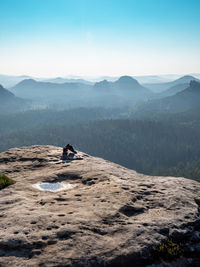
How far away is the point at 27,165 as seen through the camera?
948 inches

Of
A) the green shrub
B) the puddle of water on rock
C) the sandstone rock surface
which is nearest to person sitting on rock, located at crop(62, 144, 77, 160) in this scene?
the sandstone rock surface

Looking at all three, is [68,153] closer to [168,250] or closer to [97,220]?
[97,220]

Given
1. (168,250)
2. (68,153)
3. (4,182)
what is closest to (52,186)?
(4,182)

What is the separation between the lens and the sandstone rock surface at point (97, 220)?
10844 mm

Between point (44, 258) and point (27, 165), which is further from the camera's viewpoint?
point (27, 165)

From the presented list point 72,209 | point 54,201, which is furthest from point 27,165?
point 72,209

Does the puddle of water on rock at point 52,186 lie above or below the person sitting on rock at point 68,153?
below

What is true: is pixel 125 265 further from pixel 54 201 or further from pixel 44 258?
pixel 54 201

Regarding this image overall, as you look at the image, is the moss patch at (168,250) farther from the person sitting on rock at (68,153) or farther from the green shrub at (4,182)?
the person sitting on rock at (68,153)

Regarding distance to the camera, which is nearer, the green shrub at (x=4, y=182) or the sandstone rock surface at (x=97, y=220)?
the sandstone rock surface at (x=97, y=220)

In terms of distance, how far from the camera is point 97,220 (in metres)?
13.0

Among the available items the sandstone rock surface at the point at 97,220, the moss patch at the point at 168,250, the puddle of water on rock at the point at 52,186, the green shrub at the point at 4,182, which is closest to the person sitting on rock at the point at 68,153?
the sandstone rock surface at the point at 97,220

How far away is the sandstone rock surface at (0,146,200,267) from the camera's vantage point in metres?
10.8

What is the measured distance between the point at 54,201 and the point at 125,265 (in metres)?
6.75
